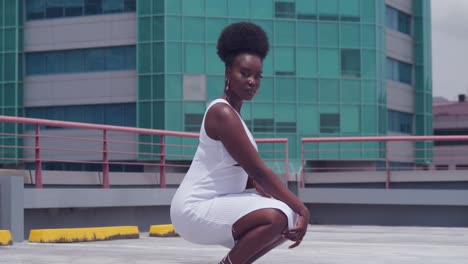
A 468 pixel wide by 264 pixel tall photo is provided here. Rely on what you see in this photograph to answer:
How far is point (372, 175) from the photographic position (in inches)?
746

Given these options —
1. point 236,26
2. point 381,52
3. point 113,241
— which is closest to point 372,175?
point 113,241

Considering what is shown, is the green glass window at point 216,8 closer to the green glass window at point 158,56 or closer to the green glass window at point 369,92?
the green glass window at point 158,56

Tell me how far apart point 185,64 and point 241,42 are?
54.4 metres

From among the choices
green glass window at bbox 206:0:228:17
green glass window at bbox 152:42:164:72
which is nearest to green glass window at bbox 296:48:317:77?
green glass window at bbox 206:0:228:17

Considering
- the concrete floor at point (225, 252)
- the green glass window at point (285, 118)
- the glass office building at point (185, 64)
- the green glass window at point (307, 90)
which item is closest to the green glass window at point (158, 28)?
the glass office building at point (185, 64)

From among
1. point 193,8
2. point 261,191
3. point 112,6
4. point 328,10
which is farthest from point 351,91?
point 261,191

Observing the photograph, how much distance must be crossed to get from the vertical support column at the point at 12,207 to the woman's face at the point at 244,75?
732 cm

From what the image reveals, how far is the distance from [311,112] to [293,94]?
1.67m

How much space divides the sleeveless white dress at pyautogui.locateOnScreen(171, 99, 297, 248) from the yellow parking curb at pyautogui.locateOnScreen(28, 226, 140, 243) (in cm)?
699

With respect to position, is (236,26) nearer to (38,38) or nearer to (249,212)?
(249,212)

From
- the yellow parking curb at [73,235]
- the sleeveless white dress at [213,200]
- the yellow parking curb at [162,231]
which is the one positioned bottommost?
the yellow parking curb at [162,231]

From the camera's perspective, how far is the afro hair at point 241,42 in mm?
4582

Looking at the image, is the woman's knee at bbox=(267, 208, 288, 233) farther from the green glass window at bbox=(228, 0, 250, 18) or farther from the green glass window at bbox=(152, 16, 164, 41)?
the green glass window at bbox=(228, 0, 250, 18)

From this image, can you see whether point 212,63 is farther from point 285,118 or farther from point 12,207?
point 12,207
